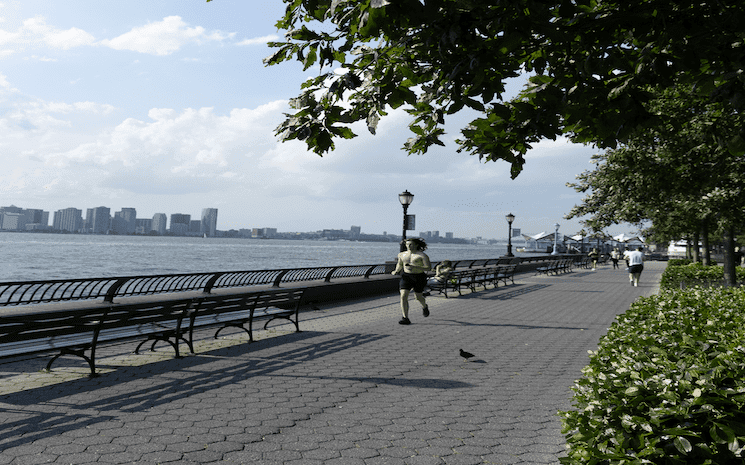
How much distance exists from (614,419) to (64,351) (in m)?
5.69

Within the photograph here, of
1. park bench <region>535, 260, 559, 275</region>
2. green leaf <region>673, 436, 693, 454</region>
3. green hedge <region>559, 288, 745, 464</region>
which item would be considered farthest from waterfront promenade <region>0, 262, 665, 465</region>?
park bench <region>535, 260, 559, 275</region>

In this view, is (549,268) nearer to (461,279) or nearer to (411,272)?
(461,279)

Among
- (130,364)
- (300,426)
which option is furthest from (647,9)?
(130,364)

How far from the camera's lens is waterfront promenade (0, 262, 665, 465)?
151 inches

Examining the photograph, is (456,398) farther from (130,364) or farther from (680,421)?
Result: (130,364)

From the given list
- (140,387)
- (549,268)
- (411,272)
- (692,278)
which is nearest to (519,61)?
(140,387)

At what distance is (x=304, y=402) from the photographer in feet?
16.6

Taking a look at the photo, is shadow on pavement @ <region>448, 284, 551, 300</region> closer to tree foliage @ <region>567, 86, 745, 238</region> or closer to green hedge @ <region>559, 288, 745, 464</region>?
tree foliage @ <region>567, 86, 745, 238</region>

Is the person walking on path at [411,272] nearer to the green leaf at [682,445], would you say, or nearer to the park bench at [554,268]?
the green leaf at [682,445]

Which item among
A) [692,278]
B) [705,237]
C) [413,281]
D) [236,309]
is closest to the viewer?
[236,309]

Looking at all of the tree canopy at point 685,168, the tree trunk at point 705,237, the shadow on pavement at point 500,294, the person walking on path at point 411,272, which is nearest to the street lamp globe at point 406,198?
the shadow on pavement at point 500,294

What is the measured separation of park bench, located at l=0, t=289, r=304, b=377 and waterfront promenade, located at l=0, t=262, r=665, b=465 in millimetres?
305

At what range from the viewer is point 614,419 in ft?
8.27

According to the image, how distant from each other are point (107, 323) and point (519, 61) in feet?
18.3
